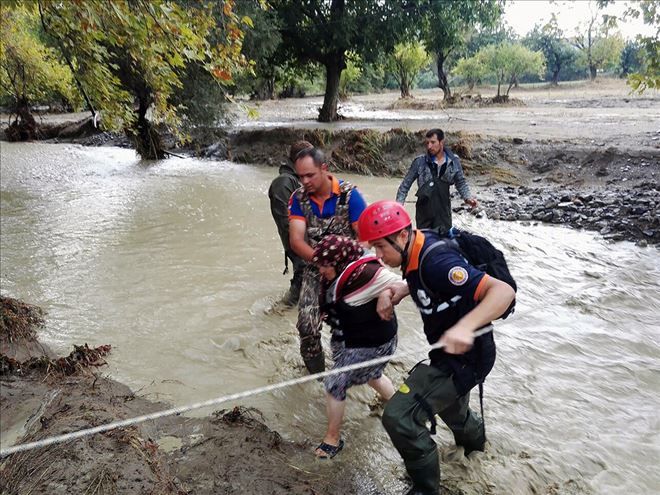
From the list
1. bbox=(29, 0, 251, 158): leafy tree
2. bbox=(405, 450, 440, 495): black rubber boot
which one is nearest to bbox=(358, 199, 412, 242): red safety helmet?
bbox=(405, 450, 440, 495): black rubber boot

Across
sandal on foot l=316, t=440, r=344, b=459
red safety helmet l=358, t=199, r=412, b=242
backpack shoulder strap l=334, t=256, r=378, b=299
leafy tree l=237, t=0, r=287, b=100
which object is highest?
leafy tree l=237, t=0, r=287, b=100

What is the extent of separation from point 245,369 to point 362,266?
7.27ft

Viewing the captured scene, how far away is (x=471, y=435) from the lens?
315 cm

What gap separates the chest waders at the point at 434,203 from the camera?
18.4 feet

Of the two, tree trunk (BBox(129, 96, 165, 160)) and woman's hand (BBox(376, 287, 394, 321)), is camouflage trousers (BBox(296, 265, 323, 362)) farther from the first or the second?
tree trunk (BBox(129, 96, 165, 160))

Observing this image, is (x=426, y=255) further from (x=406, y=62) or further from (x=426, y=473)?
(x=406, y=62)

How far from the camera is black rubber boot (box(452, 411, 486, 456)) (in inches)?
122

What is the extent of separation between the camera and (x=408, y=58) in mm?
36781

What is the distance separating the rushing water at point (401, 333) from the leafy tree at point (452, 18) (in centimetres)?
1311

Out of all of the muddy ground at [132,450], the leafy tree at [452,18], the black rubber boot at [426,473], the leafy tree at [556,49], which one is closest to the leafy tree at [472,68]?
the leafy tree at [556,49]

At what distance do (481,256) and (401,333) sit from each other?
2918 mm

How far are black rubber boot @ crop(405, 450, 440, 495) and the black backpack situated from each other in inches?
35.1

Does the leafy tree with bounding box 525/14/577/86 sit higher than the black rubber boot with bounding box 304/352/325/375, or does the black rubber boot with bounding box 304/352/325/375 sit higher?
the leafy tree with bounding box 525/14/577/86

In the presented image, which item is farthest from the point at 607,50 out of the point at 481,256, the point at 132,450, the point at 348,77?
the point at 132,450
